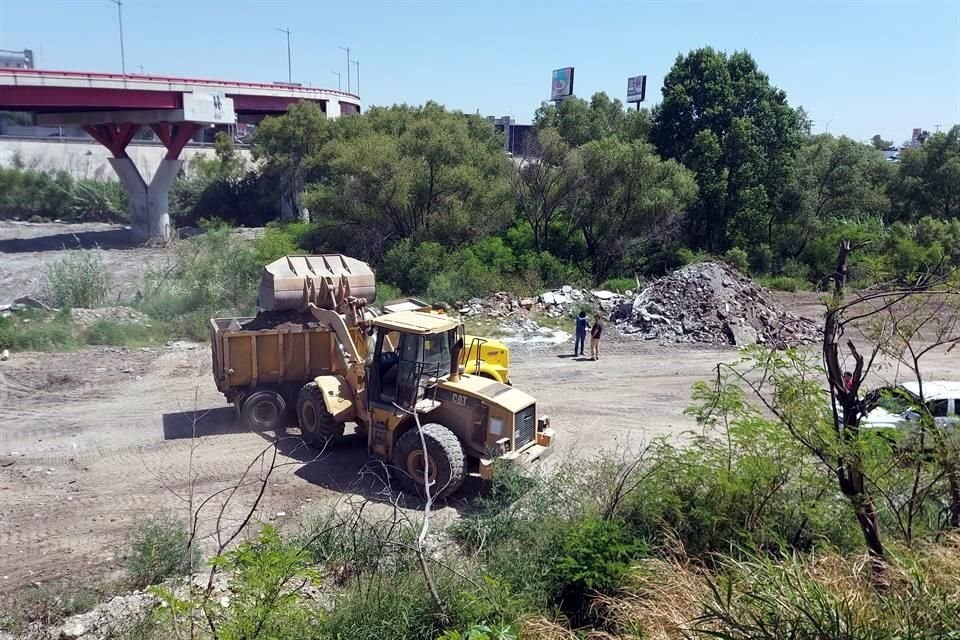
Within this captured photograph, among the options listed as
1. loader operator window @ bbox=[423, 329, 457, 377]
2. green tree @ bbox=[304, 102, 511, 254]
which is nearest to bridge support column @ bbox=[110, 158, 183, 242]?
green tree @ bbox=[304, 102, 511, 254]

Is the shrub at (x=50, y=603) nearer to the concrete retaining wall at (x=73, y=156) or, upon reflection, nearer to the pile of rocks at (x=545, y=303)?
the pile of rocks at (x=545, y=303)

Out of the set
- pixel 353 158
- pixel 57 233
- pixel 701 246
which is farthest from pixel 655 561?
pixel 57 233

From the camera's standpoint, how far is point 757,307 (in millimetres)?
22422

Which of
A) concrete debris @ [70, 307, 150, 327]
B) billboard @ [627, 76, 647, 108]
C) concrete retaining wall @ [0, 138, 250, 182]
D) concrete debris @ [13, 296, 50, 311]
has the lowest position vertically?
concrete debris @ [70, 307, 150, 327]

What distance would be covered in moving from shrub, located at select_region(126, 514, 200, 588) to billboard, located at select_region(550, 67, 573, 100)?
2225 inches

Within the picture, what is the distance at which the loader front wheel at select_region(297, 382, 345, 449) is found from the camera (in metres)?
12.2

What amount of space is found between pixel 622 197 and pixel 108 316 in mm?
17221

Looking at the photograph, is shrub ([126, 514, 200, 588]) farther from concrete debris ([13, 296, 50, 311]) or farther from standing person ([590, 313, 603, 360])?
concrete debris ([13, 296, 50, 311])

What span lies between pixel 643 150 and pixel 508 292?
7741 mm

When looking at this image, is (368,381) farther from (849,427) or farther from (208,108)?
(208,108)

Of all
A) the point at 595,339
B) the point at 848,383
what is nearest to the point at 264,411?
the point at 595,339

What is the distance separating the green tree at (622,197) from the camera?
2758cm

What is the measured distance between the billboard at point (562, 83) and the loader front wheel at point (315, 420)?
172 ft

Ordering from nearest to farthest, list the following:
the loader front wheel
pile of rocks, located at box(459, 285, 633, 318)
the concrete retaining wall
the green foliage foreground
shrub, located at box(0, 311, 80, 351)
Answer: the green foliage foreground < the loader front wheel < shrub, located at box(0, 311, 80, 351) < pile of rocks, located at box(459, 285, 633, 318) < the concrete retaining wall
